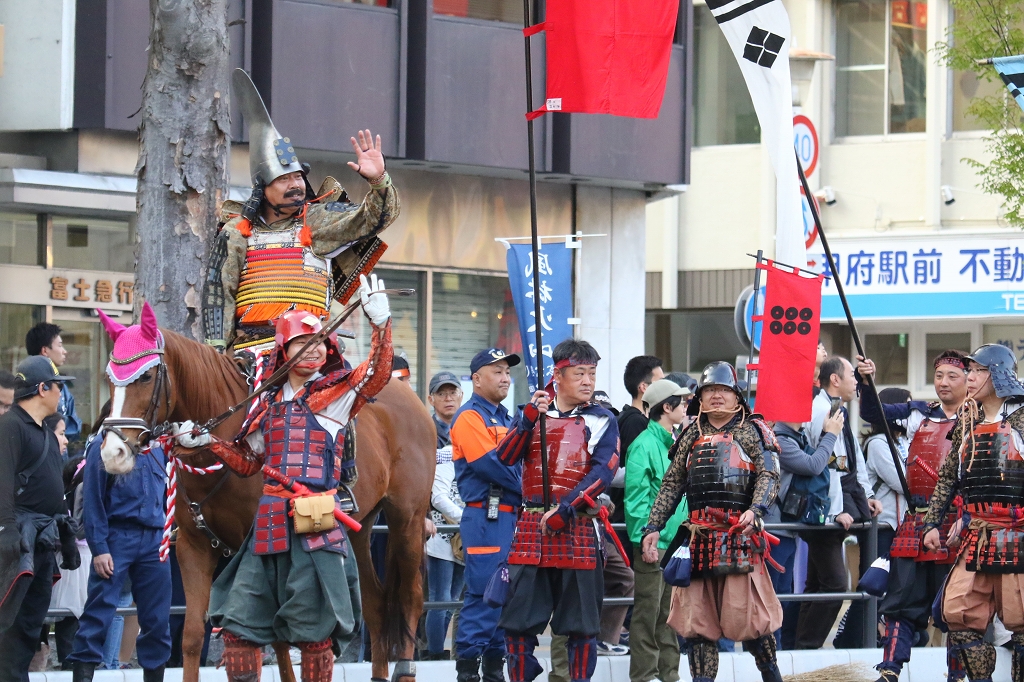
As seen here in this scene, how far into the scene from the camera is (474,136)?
51.5ft

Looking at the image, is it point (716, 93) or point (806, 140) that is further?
point (716, 93)

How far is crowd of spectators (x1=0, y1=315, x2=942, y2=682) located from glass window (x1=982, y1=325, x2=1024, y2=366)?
10825 millimetres

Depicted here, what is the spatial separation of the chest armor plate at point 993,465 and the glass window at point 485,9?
8.35 m

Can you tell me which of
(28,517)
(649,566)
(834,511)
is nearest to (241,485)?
(28,517)

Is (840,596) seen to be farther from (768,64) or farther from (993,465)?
(768,64)

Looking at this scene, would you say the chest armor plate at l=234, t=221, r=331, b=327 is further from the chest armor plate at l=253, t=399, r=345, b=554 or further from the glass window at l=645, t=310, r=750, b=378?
the glass window at l=645, t=310, r=750, b=378

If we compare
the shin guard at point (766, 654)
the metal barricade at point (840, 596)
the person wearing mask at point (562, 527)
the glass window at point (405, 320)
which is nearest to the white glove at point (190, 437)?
the person wearing mask at point (562, 527)

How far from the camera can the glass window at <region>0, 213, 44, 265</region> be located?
13586 mm

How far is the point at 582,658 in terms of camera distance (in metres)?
8.84

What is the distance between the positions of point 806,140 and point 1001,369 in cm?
1335

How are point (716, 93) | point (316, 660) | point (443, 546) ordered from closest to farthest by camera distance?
point (316, 660), point (443, 546), point (716, 93)

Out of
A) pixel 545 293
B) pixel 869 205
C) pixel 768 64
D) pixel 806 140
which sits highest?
pixel 806 140

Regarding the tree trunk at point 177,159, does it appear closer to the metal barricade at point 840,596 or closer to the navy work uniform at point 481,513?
the navy work uniform at point 481,513

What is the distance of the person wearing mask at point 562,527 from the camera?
8.77m
